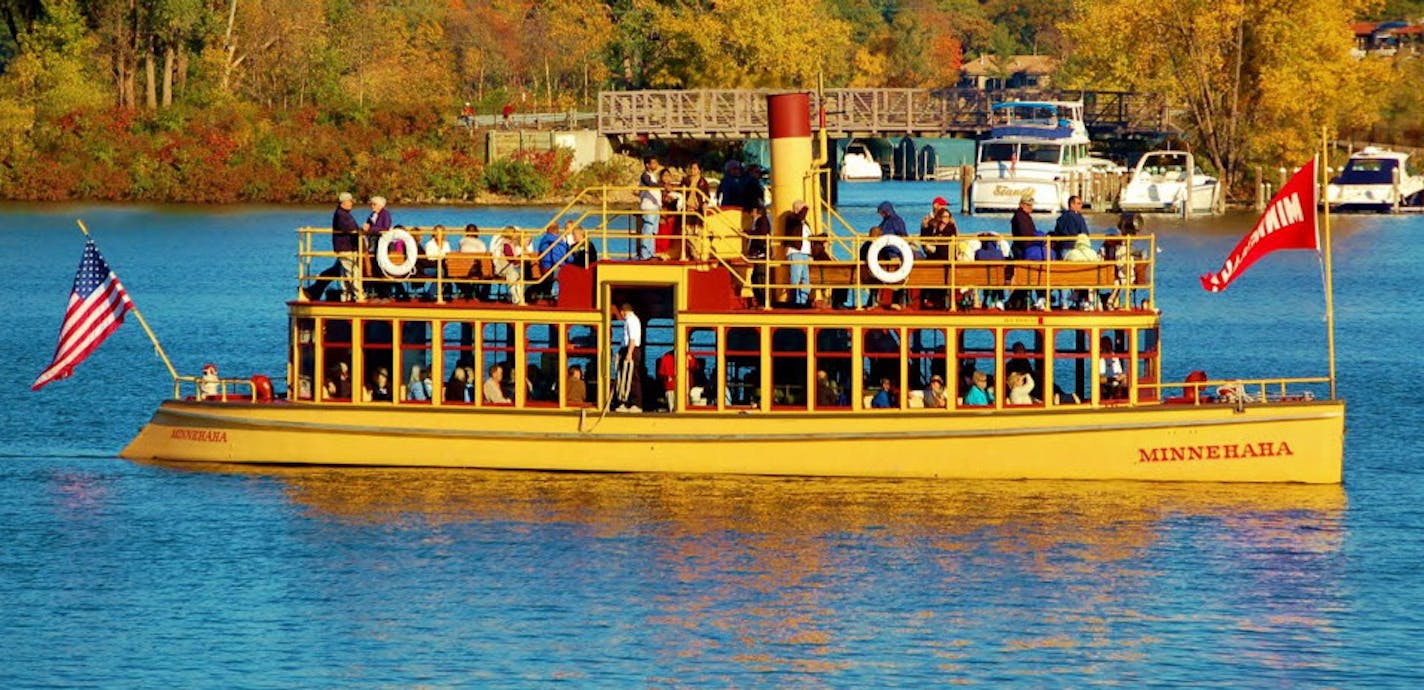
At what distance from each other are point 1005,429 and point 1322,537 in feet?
13.8

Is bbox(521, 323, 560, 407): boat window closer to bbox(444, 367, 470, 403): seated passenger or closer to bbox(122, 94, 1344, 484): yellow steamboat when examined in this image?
bbox(122, 94, 1344, 484): yellow steamboat

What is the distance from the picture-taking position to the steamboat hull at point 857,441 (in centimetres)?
3262

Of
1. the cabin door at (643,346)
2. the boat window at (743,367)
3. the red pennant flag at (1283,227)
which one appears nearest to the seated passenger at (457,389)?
the cabin door at (643,346)

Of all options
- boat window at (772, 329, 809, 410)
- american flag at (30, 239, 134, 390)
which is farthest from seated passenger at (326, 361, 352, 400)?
boat window at (772, 329, 809, 410)

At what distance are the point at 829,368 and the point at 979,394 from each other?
79.2 inches

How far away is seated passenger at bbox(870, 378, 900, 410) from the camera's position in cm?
3338

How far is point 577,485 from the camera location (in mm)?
33688

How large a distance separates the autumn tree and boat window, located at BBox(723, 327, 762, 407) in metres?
66.4

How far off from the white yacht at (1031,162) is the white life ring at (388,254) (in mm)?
56313

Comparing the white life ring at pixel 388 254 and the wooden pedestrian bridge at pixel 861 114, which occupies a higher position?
the wooden pedestrian bridge at pixel 861 114

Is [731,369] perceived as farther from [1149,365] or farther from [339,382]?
[1149,365]

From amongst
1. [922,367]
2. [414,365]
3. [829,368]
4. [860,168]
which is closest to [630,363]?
[829,368]

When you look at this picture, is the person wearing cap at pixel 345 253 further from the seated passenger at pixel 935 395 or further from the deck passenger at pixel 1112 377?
the deck passenger at pixel 1112 377

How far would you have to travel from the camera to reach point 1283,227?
1302 inches
